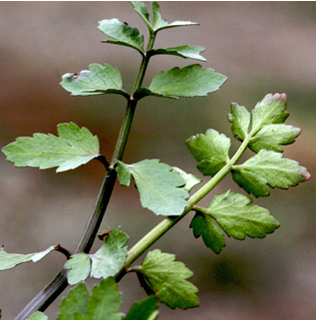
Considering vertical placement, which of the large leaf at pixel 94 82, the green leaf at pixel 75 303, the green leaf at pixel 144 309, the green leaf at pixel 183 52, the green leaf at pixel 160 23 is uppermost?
the green leaf at pixel 160 23

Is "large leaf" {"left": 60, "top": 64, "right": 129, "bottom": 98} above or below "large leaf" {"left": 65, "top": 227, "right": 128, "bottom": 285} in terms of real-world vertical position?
above

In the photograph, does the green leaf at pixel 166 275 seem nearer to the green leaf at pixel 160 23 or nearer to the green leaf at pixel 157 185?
the green leaf at pixel 157 185

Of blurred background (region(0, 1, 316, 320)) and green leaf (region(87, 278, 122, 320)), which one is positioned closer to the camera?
green leaf (region(87, 278, 122, 320))

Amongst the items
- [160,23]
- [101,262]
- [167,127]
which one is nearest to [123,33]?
[160,23]

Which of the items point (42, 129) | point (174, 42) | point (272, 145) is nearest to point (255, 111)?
point (272, 145)

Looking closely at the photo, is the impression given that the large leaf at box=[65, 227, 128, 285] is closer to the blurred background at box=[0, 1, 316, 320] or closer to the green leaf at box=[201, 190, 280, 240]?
the green leaf at box=[201, 190, 280, 240]

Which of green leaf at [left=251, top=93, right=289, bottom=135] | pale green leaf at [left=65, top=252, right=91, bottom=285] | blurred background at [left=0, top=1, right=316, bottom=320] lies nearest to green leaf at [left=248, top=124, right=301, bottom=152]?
green leaf at [left=251, top=93, right=289, bottom=135]

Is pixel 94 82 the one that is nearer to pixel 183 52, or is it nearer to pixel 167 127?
pixel 183 52

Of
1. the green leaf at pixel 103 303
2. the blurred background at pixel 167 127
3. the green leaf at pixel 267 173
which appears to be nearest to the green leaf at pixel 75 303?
the green leaf at pixel 103 303
